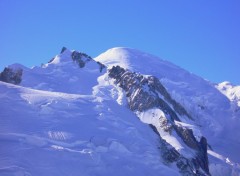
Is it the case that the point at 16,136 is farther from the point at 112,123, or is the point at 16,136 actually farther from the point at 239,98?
the point at 239,98

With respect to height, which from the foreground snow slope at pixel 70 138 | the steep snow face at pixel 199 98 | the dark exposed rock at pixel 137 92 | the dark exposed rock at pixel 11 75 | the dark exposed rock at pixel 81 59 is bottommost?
the foreground snow slope at pixel 70 138

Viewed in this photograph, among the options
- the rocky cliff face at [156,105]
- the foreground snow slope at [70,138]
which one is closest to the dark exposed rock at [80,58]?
the rocky cliff face at [156,105]

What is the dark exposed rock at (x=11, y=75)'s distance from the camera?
96.1 meters

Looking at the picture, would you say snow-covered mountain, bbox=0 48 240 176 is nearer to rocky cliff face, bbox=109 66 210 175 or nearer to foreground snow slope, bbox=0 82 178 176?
foreground snow slope, bbox=0 82 178 176

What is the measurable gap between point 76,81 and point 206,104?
8299 centimetres

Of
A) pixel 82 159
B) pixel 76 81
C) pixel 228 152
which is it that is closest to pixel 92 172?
pixel 82 159

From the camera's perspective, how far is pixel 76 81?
353 feet

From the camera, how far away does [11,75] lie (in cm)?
9688

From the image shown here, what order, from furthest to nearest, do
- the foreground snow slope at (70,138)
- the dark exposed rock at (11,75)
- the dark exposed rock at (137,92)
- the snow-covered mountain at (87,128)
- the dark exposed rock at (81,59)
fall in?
the dark exposed rock at (81,59)
the dark exposed rock at (137,92)
the dark exposed rock at (11,75)
the snow-covered mountain at (87,128)
the foreground snow slope at (70,138)

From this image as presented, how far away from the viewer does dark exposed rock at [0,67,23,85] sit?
3783 inches

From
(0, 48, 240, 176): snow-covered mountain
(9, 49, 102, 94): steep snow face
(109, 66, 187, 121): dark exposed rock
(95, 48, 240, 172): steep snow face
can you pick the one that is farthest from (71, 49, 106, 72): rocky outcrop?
(95, 48, 240, 172): steep snow face

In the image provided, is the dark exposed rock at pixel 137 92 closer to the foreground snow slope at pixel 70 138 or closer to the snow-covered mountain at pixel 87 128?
the snow-covered mountain at pixel 87 128

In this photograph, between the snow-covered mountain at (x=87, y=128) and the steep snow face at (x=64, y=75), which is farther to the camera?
the steep snow face at (x=64, y=75)

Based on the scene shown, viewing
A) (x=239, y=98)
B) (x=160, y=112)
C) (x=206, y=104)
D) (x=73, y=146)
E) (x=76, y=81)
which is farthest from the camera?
(x=239, y=98)
